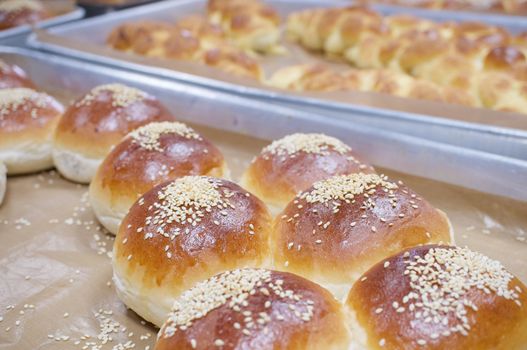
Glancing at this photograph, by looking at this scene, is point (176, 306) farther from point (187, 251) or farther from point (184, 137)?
point (184, 137)

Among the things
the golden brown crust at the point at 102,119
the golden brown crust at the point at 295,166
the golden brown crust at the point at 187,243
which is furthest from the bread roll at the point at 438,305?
the golden brown crust at the point at 102,119

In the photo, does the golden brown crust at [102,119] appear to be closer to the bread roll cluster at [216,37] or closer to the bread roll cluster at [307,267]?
the bread roll cluster at [307,267]

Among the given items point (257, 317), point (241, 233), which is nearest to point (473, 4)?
point (241, 233)

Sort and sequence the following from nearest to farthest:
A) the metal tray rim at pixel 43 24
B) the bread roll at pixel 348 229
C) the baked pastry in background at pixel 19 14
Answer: the bread roll at pixel 348 229 → the metal tray rim at pixel 43 24 → the baked pastry in background at pixel 19 14

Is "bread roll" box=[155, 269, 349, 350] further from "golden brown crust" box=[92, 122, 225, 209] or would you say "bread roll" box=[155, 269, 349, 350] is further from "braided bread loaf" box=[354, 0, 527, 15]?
"braided bread loaf" box=[354, 0, 527, 15]

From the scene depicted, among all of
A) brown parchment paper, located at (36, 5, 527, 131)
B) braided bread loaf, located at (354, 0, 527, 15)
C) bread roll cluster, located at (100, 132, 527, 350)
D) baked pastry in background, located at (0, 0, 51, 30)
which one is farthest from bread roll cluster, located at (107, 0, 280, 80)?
bread roll cluster, located at (100, 132, 527, 350)

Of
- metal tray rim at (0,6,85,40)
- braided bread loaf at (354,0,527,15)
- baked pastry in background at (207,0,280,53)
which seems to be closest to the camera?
metal tray rim at (0,6,85,40)
